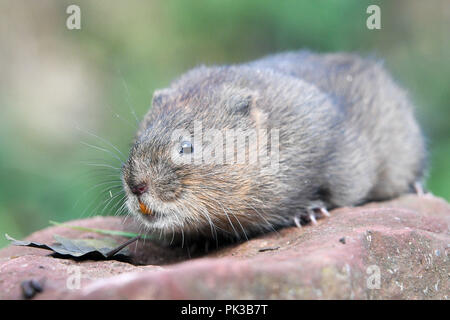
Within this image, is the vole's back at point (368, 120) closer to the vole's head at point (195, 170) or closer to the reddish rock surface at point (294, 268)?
the reddish rock surface at point (294, 268)

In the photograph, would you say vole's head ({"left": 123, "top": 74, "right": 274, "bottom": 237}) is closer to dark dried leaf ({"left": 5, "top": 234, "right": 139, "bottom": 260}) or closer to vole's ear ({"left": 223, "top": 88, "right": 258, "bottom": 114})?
vole's ear ({"left": 223, "top": 88, "right": 258, "bottom": 114})

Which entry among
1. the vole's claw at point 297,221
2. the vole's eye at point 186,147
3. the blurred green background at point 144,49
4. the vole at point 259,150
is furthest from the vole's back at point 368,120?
the blurred green background at point 144,49

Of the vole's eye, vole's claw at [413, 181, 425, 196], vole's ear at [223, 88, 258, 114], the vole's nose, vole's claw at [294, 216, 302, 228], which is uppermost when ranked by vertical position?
vole's ear at [223, 88, 258, 114]

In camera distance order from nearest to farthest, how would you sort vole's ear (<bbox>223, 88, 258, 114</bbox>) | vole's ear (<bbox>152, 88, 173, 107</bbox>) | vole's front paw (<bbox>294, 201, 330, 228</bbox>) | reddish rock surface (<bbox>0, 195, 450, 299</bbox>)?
reddish rock surface (<bbox>0, 195, 450, 299</bbox>), vole's ear (<bbox>223, 88, 258, 114</bbox>), vole's front paw (<bbox>294, 201, 330, 228</bbox>), vole's ear (<bbox>152, 88, 173, 107</bbox>)

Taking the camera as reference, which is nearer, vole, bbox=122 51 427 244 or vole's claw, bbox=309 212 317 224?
vole, bbox=122 51 427 244

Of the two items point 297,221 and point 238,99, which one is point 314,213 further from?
point 238,99

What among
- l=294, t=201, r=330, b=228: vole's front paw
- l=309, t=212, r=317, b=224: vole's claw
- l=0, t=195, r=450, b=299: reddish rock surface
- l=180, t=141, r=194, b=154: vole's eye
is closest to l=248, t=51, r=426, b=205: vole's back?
l=294, t=201, r=330, b=228: vole's front paw

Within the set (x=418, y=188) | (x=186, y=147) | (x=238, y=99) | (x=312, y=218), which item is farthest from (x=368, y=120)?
(x=186, y=147)
